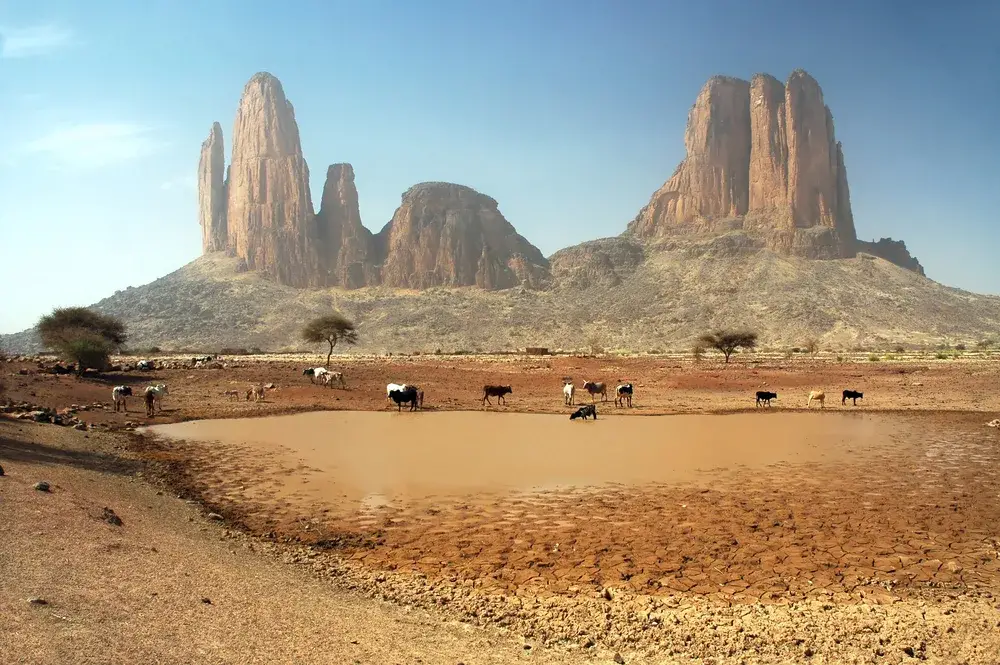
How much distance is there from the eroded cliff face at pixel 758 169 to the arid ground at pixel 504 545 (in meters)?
119

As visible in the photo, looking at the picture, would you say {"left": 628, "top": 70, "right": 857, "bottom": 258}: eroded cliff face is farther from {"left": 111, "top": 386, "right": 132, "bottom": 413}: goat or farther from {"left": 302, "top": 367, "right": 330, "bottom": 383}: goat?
{"left": 111, "top": 386, "right": 132, "bottom": 413}: goat

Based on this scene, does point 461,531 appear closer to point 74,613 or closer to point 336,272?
point 74,613

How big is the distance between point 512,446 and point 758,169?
5632 inches

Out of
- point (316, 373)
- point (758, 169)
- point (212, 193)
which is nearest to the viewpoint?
point (316, 373)

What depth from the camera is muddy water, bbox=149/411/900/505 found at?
13.1 meters

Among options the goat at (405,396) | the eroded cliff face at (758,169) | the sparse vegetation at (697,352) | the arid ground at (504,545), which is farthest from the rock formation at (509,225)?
the arid ground at (504,545)

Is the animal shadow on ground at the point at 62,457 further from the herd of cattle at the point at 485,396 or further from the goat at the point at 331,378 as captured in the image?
the goat at the point at 331,378

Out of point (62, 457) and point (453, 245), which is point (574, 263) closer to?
point (453, 245)

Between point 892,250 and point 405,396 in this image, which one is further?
point 892,250

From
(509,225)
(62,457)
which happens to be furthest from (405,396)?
(509,225)

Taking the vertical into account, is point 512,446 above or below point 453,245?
below

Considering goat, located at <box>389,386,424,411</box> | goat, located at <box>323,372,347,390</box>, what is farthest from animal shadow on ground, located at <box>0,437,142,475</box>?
goat, located at <box>323,372,347,390</box>

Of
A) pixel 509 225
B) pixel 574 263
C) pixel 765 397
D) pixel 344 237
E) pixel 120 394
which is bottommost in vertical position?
pixel 765 397

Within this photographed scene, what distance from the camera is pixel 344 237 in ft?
499
